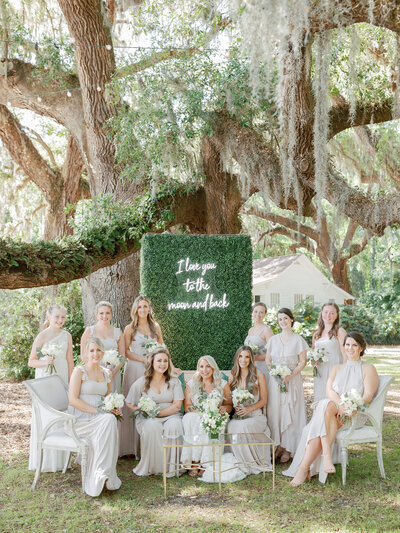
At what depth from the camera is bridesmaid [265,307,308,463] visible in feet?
18.5

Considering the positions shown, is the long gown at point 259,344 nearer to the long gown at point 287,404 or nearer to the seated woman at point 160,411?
the long gown at point 287,404

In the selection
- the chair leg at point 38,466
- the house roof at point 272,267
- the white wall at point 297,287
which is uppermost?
the house roof at point 272,267

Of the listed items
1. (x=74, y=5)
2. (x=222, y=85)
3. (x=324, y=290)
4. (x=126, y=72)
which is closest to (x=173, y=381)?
(x=222, y=85)

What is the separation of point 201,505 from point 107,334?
2198 mm

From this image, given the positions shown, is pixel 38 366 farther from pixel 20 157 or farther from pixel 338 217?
pixel 20 157

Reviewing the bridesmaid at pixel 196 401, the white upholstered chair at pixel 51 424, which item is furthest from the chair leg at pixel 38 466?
the bridesmaid at pixel 196 401

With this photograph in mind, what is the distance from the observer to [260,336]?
6.31m

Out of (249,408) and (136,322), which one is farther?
(136,322)

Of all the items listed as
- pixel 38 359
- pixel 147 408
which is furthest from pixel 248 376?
pixel 38 359

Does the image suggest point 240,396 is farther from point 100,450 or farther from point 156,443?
point 100,450

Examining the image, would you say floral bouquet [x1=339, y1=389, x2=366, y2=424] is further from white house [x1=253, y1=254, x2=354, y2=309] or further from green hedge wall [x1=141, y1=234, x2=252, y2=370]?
white house [x1=253, y1=254, x2=354, y2=309]

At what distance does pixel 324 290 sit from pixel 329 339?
1522 centimetres

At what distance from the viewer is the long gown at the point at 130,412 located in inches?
231

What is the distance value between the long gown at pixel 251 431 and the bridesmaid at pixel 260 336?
66 cm
